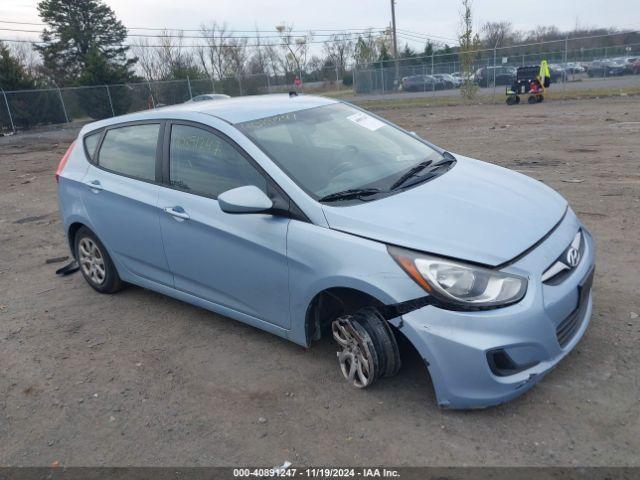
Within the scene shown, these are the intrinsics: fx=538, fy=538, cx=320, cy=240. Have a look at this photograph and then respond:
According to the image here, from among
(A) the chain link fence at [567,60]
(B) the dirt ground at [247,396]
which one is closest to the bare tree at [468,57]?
(A) the chain link fence at [567,60]

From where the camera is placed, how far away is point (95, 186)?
4773mm

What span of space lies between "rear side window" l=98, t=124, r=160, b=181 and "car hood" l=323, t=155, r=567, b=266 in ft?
6.08

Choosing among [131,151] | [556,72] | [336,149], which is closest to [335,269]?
[336,149]

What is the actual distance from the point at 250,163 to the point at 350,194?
0.73m

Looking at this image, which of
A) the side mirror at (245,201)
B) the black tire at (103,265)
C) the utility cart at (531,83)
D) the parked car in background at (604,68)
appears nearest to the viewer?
the side mirror at (245,201)

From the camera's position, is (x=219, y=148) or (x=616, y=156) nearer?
(x=219, y=148)

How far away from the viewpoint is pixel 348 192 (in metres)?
3.41

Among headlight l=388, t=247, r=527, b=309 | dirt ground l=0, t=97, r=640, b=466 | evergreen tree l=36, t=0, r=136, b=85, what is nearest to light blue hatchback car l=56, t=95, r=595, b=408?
headlight l=388, t=247, r=527, b=309

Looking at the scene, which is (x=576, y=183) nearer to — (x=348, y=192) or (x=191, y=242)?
(x=348, y=192)

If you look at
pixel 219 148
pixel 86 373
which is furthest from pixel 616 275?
pixel 86 373

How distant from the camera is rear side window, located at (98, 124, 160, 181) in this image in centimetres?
436

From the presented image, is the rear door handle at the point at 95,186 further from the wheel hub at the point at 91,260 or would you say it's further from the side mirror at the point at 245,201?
the side mirror at the point at 245,201

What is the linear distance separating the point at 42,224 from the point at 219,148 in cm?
556

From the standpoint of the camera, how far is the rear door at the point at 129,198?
4293mm
